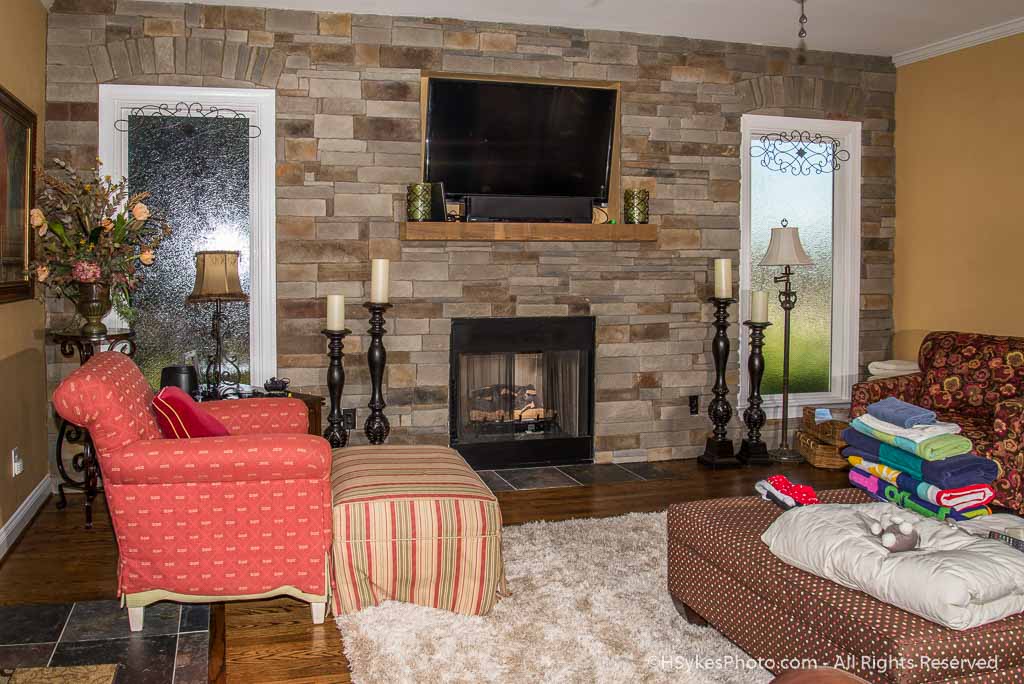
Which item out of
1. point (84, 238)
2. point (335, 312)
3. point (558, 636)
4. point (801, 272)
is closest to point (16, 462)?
point (84, 238)

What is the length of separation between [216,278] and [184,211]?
2.20 feet

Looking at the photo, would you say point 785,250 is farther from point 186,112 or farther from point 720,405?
point 186,112

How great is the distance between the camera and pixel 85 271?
415 cm

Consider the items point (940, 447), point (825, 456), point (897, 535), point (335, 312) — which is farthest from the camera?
point (825, 456)

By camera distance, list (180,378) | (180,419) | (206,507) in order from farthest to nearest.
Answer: (180,378), (180,419), (206,507)

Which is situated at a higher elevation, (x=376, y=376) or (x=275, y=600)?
(x=376, y=376)

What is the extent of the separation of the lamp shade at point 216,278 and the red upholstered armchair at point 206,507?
1448mm

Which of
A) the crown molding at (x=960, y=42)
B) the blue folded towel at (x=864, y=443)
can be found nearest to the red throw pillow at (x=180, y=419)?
the blue folded towel at (x=864, y=443)

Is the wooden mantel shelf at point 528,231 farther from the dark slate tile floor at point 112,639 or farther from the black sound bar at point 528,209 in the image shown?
the dark slate tile floor at point 112,639

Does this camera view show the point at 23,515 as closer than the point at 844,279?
Yes

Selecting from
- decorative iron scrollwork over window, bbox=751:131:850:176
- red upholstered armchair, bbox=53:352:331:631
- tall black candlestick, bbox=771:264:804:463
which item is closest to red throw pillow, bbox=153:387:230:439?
red upholstered armchair, bbox=53:352:331:631

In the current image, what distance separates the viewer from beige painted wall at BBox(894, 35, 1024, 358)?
534 cm

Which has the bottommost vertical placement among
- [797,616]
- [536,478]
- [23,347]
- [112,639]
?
[112,639]

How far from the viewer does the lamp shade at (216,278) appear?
4492 mm
